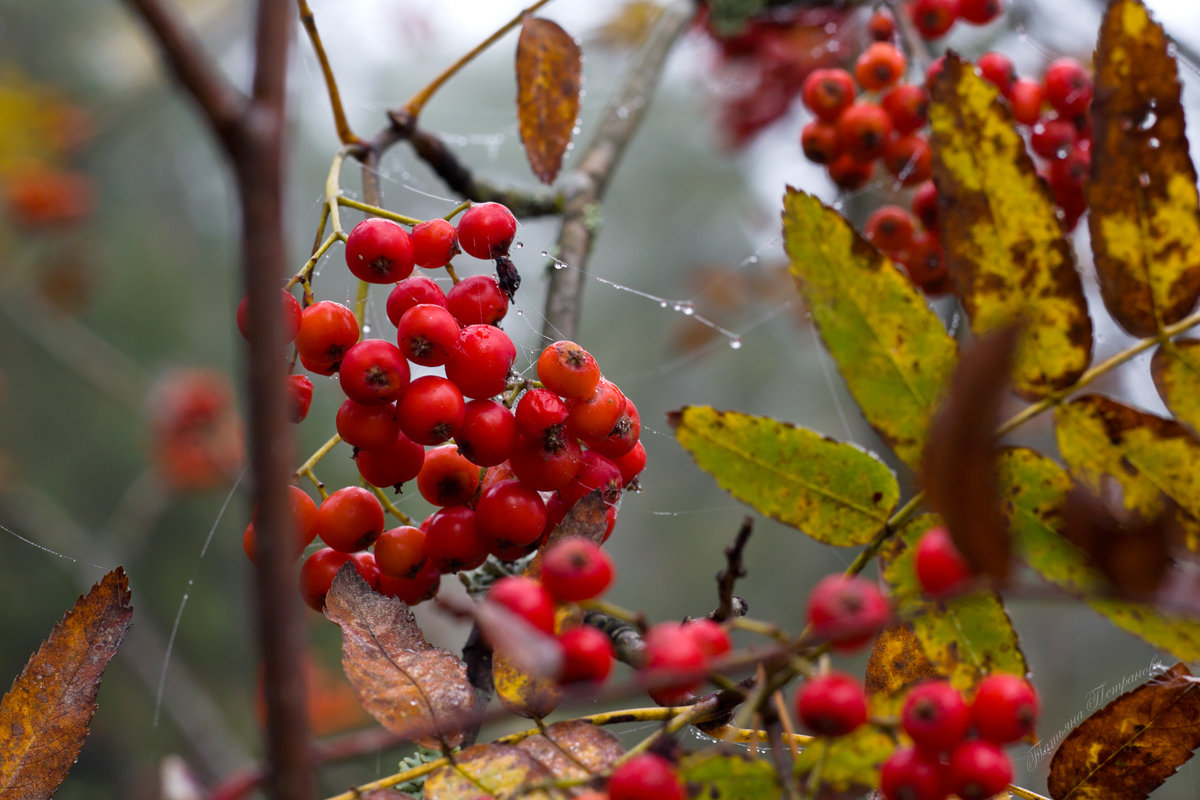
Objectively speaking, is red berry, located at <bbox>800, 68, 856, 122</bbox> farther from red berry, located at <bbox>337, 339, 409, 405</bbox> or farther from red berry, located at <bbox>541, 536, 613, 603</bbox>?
red berry, located at <bbox>541, 536, 613, 603</bbox>

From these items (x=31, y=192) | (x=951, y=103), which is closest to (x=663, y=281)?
(x=31, y=192)

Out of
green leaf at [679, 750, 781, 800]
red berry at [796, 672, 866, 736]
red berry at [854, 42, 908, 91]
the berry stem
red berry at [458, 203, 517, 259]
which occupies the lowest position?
green leaf at [679, 750, 781, 800]

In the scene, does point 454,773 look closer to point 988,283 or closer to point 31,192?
point 988,283

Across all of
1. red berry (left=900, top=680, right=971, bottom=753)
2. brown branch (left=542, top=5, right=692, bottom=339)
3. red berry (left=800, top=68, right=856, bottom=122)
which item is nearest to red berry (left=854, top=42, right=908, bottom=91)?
red berry (left=800, top=68, right=856, bottom=122)

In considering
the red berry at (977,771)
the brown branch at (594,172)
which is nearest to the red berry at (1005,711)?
the red berry at (977,771)

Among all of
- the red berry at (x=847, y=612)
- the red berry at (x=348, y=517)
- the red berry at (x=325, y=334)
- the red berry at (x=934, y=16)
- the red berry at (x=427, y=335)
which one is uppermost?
the red berry at (x=934, y=16)

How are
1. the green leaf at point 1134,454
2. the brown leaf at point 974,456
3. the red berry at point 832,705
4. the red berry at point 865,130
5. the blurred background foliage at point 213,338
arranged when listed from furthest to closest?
the blurred background foliage at point 213,338 → the red berry at point 865,130 → the green leaf at point 1134,454 → the red berry at point 832,705 → the brown leaf at point 974,456

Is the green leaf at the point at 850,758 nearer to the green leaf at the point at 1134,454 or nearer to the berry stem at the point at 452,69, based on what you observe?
the green leaf at the point at 1134,454
